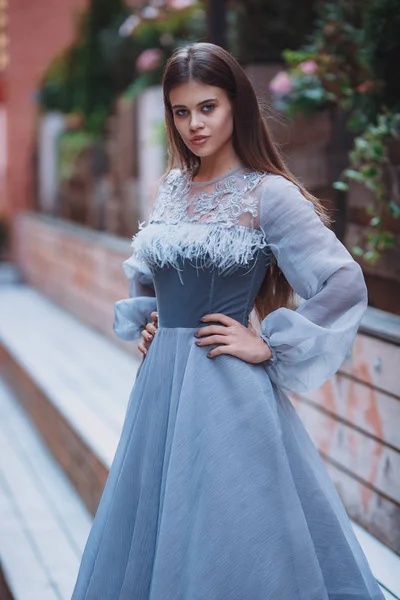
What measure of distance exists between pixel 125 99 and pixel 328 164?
347cm

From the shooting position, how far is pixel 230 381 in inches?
75.2

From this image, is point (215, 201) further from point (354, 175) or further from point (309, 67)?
point (309, 67)

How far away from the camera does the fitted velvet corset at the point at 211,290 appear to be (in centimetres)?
194

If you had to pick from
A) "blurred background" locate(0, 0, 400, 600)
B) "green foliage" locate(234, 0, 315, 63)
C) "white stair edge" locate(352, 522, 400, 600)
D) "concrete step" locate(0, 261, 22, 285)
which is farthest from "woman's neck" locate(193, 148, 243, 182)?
"concrete step" locate(0, 261, 22, 285)

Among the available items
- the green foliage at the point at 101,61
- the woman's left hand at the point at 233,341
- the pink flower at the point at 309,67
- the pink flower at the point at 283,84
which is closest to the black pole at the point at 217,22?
the pink flower at the point at 283,84

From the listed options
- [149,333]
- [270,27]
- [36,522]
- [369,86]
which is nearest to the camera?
[149,333]

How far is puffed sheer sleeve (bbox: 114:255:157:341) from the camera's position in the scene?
2264 millimetres

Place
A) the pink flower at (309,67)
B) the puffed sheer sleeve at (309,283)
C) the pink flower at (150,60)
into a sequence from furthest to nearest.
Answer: the pink flower at (150,60)
the pink flower at (309,67)
the puffed sheer sleeve at (309,283)

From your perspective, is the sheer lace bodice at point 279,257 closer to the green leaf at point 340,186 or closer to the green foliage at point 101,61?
the green leaf at point 340,186

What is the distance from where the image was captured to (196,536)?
1856mm

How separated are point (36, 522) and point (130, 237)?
275 centimetres

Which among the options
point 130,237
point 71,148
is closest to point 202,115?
point 130,237

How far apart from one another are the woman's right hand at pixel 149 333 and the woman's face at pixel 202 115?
426 millimetres

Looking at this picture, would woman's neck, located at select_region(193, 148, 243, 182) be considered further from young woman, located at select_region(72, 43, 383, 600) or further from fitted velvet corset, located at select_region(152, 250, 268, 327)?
fitted velvet corset, located at select_region(152, 250, 268, 327)
